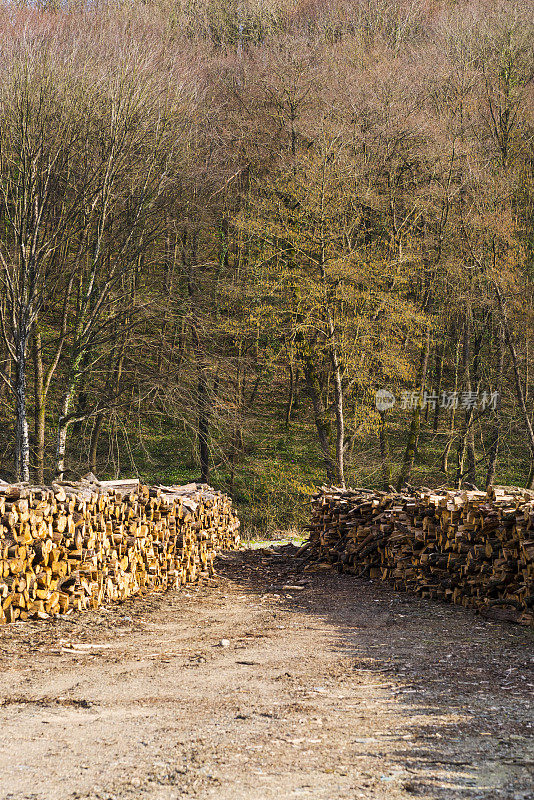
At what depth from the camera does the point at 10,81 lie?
15422 millimetres

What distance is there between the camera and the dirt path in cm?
352

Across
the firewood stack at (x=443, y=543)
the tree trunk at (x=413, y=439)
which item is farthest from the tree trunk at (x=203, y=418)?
the firewood stack at (x=443, y=543)

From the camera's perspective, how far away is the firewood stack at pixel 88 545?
24.1ft

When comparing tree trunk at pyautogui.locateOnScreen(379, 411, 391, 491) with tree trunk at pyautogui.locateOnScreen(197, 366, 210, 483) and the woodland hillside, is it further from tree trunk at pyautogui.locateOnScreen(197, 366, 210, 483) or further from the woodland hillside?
tree trunk at pyautogui.locateOnScreen(197, 366, 210, 483)

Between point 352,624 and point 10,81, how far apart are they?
1309cm

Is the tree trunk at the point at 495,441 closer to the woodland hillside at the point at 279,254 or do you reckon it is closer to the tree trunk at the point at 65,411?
the woodland hillside at the point at 279,254

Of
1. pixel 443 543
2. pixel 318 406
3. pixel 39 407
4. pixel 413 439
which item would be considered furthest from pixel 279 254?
pixel 443 543

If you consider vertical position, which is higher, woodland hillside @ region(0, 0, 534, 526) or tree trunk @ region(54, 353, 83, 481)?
woodland hillside @ region(0, 0, 534, 526)

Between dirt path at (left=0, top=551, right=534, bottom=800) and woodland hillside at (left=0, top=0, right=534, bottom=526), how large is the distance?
1100 cm

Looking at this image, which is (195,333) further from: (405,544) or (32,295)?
(405,544)

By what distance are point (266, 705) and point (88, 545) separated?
397cm

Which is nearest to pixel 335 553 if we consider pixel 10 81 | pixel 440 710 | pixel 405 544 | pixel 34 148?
pixel 405 544

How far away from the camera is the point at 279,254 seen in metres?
21.8

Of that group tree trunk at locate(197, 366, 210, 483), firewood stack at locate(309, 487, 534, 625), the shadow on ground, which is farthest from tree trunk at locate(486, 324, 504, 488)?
the shadow on ground
